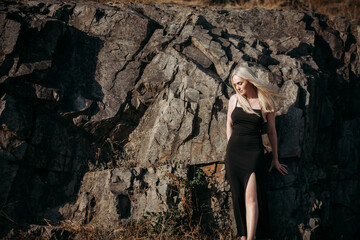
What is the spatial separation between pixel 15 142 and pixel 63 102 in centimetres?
121

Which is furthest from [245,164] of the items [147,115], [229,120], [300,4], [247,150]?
[300,4]

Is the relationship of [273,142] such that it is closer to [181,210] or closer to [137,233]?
[181,210]

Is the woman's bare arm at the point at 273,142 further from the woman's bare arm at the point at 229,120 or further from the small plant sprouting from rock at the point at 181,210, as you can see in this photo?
the small plant sprouting from rock at the point at 181,210

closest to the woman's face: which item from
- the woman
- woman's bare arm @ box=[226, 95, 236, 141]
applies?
the woman

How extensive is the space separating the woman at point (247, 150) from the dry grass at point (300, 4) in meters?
4.42

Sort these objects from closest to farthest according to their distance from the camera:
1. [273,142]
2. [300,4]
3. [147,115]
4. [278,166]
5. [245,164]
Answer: [245,164] < [273,142] < [278,166] < [147,115] < [300,4]

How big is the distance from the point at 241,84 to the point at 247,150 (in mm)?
1186

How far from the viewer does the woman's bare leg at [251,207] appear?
14.6ft

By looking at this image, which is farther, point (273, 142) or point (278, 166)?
point (278, 166)

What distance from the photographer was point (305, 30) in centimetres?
692

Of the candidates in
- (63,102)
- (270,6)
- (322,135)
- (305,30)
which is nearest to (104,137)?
(63,102)

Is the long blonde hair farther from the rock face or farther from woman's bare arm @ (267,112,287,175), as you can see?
the rock face

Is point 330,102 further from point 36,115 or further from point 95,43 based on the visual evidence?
point 36,115

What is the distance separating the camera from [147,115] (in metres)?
5.92
